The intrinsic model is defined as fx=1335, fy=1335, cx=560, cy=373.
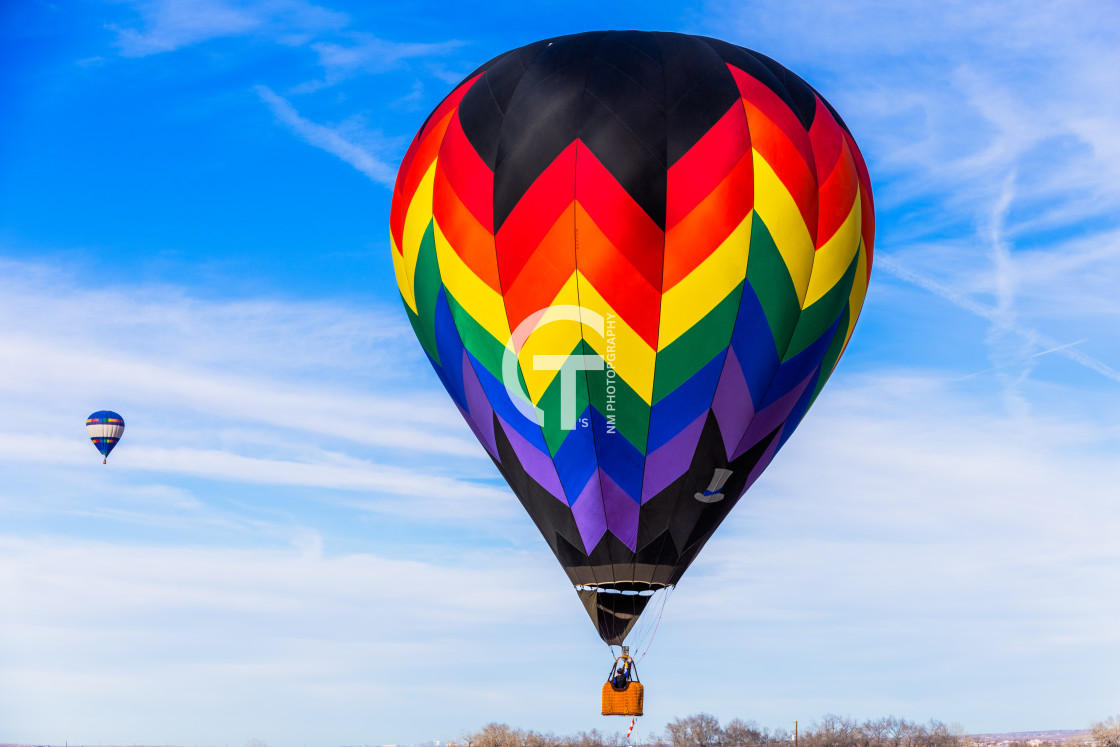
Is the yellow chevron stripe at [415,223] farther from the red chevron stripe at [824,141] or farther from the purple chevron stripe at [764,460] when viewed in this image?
the purple chevron stripe at [764,460]

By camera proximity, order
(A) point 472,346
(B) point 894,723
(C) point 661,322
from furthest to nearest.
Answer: (B) point 894,723 → (A) point 472,346 → (C) point 661,322

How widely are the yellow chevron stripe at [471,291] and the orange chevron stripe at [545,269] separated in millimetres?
281

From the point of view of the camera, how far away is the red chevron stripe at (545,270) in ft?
64.1

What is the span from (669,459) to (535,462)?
2.11 m

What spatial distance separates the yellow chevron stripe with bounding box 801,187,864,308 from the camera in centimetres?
2069

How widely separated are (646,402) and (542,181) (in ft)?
11.9

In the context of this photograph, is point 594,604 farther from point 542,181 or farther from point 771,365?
point 542,181

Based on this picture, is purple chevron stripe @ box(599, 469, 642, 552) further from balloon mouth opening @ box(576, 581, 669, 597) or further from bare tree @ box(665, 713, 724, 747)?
bare tree @ box(665, 713, 724, 747)

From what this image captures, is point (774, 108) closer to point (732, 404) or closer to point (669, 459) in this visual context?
point (732, 404)

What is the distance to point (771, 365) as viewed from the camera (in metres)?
20.6

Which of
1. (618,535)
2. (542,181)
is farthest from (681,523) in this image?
(542,181)

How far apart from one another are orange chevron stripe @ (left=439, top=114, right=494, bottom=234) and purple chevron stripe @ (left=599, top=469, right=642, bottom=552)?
14.1ft

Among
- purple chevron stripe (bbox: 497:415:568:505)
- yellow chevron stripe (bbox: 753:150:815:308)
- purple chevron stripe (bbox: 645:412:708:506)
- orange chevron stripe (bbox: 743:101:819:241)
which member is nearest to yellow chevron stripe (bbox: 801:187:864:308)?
yellow chevron stripe (bbox: 753:150:815:308)

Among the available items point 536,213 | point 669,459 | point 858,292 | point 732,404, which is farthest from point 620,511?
point 858,292
